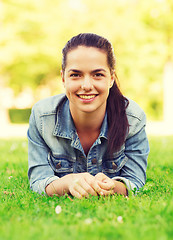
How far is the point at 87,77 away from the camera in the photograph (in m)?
2.82

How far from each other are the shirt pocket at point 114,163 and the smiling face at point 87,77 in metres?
0.53

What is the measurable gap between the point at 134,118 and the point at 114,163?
0.45 m

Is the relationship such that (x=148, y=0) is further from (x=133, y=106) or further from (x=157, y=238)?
(x=157, y=238)

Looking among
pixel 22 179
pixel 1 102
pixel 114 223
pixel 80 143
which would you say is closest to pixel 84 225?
pixel 114 223

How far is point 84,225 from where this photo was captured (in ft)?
6.53

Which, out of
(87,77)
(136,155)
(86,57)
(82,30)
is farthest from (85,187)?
(82,30)

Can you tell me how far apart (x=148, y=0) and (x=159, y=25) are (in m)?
1.52

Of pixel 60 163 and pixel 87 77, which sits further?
pixel 60 163

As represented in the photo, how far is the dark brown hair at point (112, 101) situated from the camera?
9.65ft

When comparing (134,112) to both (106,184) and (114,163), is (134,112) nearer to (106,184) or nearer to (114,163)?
(114,163)

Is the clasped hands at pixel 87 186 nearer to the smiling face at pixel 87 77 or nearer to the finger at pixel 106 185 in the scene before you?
the finger at pixel 106 185

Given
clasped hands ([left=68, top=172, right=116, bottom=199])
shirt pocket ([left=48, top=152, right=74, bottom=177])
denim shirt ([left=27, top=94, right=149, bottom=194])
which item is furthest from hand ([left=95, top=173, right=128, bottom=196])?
shirt pocket ([left=48, top=152, right=74, bottom=177])

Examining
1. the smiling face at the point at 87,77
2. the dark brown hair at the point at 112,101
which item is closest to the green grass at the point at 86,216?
the dark brown hair at the point at 112,101

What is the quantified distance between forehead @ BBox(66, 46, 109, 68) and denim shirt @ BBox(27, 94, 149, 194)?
0.55 m
